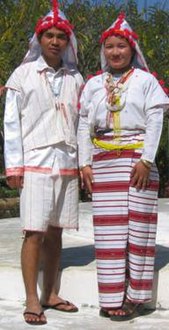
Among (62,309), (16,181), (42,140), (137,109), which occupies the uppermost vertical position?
(137,109)

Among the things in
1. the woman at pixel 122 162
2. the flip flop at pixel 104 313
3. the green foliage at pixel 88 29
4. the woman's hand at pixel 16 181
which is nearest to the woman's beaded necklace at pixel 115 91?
the woman at pixel 122 162

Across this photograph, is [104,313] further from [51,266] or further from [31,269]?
[31,269]

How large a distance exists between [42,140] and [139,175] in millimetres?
608

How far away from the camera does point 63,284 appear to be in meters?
5.31

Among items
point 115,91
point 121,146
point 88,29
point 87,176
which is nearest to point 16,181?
point 87,176

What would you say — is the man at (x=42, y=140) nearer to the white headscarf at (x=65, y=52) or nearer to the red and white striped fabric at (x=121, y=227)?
the white headscarf at (x=65, y=52)

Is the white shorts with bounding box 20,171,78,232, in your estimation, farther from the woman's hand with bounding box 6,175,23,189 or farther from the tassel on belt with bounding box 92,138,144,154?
the tassel on belt with bounding box 92,138,144,154

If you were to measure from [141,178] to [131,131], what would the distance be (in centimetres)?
29

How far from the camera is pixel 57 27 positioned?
484cm

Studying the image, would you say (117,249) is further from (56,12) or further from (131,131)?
(56,12)

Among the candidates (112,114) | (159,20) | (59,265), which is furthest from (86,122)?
(159,20)

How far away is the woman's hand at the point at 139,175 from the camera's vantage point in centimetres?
467

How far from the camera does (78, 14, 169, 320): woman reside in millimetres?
4699

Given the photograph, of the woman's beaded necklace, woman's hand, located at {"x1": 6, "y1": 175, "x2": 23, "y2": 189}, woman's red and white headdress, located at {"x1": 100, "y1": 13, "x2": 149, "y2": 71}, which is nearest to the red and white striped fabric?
the woman's beaded necklace
